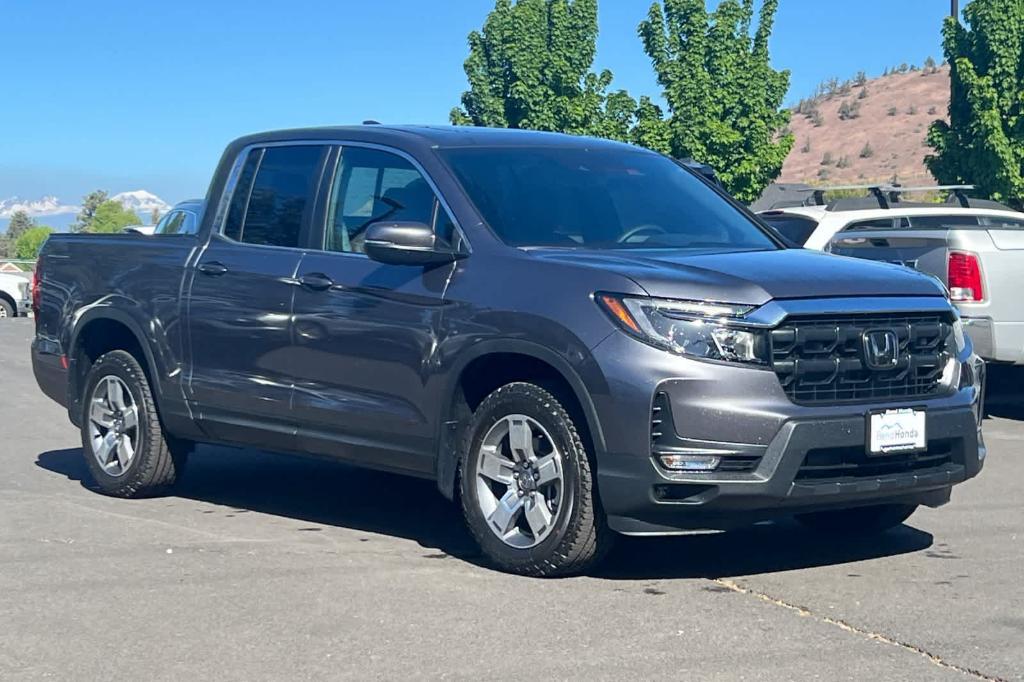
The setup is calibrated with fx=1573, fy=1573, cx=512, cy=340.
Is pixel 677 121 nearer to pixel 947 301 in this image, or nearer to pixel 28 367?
pixel 28 367

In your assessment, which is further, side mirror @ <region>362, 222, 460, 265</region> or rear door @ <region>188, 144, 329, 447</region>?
rear door @ <region>188, 144, 329, 447</region>

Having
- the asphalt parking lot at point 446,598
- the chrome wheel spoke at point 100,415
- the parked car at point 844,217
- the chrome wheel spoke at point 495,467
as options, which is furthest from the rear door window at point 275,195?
the parked car at point 844,217

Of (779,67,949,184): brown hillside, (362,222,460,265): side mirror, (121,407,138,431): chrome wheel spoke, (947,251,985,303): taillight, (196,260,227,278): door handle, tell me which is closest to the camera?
(362,222,460,265): side mirror

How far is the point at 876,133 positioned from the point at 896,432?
88.4 metres

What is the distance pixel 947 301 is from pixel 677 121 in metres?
33.4

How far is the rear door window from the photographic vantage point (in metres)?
7.70

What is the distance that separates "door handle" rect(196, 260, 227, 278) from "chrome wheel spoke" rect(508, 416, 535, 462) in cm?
211

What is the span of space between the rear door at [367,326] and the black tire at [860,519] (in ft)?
6.33

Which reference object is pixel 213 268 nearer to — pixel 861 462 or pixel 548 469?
pixel 548 469

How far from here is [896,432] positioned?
6199mm

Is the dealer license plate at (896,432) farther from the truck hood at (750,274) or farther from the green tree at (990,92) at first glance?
the green tree at (990,92)

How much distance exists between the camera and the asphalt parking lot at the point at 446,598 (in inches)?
201

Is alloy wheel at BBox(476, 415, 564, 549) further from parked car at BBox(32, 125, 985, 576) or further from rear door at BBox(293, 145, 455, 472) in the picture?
rear door at BBox(293, 145, 455, 472)

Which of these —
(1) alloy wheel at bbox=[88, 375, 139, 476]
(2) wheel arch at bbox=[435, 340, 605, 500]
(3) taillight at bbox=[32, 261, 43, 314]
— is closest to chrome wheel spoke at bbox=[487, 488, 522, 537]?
(2) wheel arch at bbox=[435, 340, 605, 500]
